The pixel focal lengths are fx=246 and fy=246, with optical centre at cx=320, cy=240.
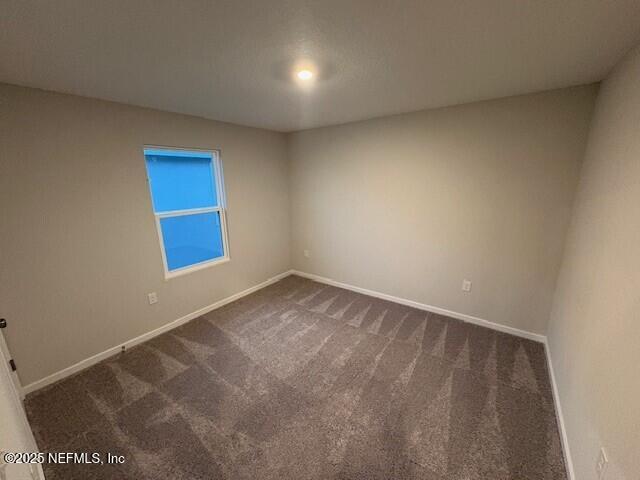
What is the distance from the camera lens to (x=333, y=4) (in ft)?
3.23

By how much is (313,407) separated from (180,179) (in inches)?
104

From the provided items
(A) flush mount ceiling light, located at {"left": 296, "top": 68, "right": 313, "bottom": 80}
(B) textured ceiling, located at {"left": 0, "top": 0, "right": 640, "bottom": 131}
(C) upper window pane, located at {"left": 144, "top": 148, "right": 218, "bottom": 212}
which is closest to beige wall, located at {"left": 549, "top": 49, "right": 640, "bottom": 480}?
(B) textured ceiling, located at {"left": 0, "top": 0, "right": 640, "bottom": 131}

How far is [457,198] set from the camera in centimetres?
257

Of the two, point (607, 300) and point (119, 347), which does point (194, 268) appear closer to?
point (119, 347)

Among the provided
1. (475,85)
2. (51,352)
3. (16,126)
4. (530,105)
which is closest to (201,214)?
(16,126)

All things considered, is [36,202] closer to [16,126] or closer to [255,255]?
[16,126]

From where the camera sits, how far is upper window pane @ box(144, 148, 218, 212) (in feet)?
8.14

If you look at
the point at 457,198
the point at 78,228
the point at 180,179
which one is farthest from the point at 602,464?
the point at 180,179

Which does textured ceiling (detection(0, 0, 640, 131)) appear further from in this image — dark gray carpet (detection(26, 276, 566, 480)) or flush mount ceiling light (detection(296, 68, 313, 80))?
dark gray carpet (detection(26, 276, 566, 480))

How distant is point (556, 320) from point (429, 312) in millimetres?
1128

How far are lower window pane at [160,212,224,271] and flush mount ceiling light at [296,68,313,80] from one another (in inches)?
77.4

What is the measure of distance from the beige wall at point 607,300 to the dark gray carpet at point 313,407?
35 centimetres

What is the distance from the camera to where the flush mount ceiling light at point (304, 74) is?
1.60 metres

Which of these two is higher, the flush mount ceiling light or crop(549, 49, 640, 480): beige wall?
the flush mount ceiling light
